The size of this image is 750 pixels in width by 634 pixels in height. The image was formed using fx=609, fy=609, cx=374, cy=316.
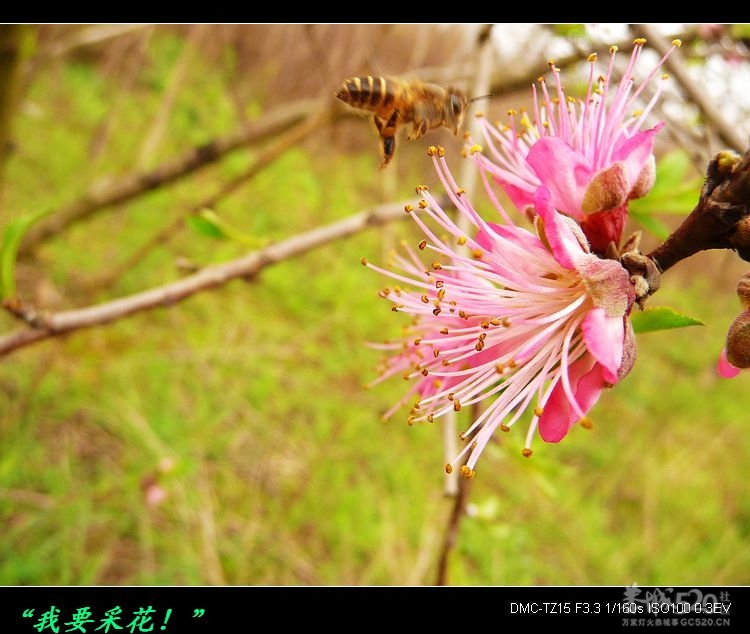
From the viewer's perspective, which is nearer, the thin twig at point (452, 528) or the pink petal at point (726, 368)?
the pink petal at point (726, 368)

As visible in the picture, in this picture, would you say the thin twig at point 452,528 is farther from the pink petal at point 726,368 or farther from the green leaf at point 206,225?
the green leaf at point 206,225

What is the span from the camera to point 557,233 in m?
0.70

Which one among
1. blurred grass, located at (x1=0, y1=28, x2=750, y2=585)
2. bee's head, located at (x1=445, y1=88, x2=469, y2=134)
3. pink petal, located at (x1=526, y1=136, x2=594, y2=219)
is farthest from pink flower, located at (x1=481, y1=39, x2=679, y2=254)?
blurred grass, located at (x1=0, y1=28, x2=750, y2=585)

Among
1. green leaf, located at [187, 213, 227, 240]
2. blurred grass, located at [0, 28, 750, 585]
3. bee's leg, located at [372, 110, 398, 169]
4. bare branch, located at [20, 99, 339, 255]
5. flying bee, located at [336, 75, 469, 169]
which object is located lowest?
blurred grass, located at [0, 28, 750, 585]

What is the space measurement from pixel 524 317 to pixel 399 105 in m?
0.44

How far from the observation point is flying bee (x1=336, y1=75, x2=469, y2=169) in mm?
988

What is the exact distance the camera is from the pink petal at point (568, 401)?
691 mm

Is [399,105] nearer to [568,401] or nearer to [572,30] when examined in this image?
[568,401]

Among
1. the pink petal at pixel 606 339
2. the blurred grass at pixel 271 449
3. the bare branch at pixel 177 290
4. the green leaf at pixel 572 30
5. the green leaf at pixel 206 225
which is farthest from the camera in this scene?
the blurred grass at pixel 271 449

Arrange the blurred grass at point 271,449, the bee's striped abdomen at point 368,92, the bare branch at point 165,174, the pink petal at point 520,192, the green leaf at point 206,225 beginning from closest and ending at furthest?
the pink petal at point 520,192, the bee's striped abdomen at point 368,92, the green leaf at point 206,225, the bare branch at point 165,174, the blurred grass at point 271,449

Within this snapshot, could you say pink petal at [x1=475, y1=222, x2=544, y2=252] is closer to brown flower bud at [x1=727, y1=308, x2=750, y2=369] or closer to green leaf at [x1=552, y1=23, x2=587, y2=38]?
brown flower bud at [x1=727, y1=308, x2=750, y2=369]

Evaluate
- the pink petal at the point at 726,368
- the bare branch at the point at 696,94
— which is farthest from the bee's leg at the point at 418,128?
the pink petal at the point at 726,368

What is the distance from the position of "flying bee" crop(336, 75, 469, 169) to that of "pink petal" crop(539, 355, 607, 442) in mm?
456
